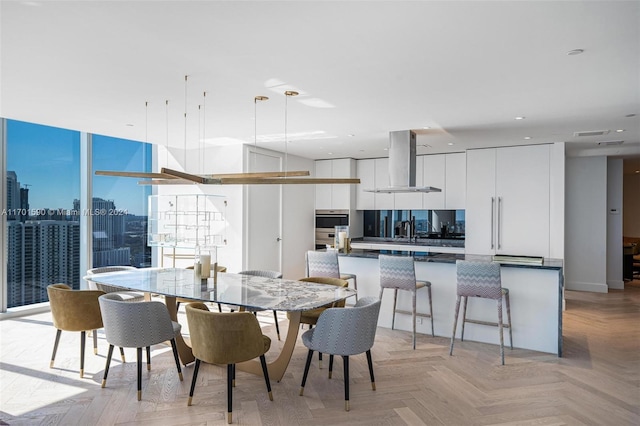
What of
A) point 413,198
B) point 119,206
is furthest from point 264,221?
point 413,198

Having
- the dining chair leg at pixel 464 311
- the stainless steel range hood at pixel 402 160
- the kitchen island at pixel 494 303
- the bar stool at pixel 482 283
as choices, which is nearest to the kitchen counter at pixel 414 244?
the stainless steel range hood at pixel 402 160

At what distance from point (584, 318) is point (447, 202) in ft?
8.83

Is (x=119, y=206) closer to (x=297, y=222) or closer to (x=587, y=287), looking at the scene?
(x=297, y=222)

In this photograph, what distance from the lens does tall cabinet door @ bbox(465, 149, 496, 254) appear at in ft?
22.0

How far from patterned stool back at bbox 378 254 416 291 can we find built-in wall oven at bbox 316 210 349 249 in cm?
327

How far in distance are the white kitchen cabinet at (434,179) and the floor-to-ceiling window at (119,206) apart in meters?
4.87

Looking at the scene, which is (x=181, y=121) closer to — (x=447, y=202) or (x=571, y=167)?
(x=447, y=202)

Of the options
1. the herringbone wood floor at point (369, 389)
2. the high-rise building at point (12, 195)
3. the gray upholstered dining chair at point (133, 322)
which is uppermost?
the high-rise building at point (12, 195)

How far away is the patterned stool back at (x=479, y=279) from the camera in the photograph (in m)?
4.08

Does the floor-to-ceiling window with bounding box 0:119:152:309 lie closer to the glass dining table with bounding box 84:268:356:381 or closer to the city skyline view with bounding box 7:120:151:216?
the city skyline view with bounding box 7:120:151:216

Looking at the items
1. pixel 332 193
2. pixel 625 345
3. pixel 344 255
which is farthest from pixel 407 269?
pixel 332 193

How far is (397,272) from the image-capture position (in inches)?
182

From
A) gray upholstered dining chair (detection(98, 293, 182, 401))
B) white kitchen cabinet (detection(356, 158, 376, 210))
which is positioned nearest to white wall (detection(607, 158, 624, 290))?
white kitchen cabinet (detection(356, 158, 376, 210))

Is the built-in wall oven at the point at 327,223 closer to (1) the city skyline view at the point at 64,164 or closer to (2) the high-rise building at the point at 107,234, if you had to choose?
(1) the city skyline view at the point at 64,164
